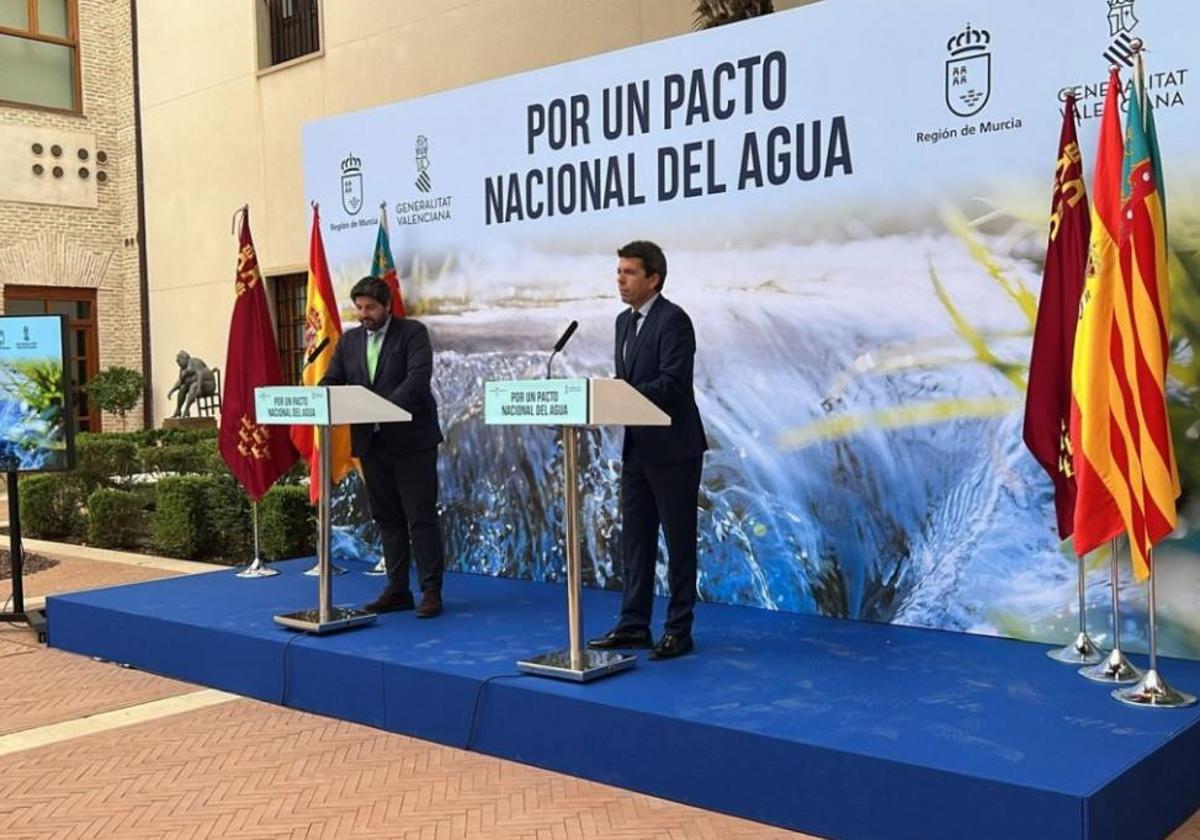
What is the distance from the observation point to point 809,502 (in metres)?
5.73

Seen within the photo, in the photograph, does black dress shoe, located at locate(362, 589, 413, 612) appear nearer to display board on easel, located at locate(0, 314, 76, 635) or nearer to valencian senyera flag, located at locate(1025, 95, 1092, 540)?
display board on easel, located at locate(0, 314, 76, 635)

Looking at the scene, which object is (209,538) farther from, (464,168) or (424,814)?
(424,814)

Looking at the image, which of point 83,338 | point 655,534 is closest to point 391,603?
point 655,534

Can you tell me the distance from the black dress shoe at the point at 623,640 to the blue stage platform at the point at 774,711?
256 millimetres

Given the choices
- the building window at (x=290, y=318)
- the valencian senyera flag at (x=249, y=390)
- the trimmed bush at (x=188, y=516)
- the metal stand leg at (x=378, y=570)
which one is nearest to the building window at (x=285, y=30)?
the building window at (x=290, y=318)

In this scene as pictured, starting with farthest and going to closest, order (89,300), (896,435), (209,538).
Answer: (89,300)
(209,538)
(896,435)

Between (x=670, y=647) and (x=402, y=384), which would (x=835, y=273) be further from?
(x=402, y=384)

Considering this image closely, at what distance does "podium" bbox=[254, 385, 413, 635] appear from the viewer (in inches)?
210

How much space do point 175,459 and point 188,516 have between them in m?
3.89

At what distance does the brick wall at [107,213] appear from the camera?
18.7 metres

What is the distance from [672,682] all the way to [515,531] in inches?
107

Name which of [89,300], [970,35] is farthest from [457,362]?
[89,300]

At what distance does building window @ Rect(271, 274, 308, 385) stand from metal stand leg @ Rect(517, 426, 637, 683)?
39.4ft

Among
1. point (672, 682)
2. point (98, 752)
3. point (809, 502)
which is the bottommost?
point (98, 752)
